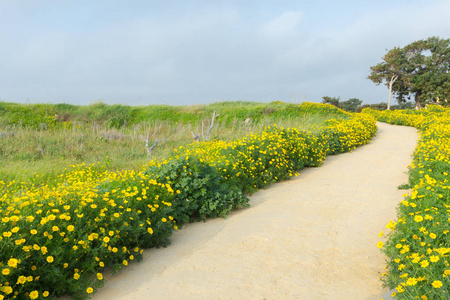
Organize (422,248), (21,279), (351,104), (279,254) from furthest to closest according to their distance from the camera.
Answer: (351,104) → (279,254) → (422,248) → (21,279)

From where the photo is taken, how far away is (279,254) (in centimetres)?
362

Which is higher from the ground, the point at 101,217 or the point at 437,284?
the point at 101,217

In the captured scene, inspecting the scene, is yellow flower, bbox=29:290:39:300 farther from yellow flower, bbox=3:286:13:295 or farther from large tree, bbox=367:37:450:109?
large tree, bbox=367:37:450:109

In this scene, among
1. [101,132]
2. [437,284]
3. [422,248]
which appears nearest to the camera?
[437,284]

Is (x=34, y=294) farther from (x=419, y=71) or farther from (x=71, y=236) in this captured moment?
(x=419, y=71)

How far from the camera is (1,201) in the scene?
11.8ft

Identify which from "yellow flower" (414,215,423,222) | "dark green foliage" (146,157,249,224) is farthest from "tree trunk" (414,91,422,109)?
"yellow flower" (414,215,423,222)

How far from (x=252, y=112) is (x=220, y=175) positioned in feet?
46.8

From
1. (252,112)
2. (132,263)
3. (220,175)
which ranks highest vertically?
(252,112)

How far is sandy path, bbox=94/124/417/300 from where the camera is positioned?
2.98m

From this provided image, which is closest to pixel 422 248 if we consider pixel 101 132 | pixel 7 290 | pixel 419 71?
pixel 7 290

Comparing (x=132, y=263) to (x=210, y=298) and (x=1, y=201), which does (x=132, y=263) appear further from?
(x=1, y=201)

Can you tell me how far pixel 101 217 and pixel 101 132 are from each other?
1189 centimetres

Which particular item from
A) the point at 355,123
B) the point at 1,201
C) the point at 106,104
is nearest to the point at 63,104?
the point at 106,104
